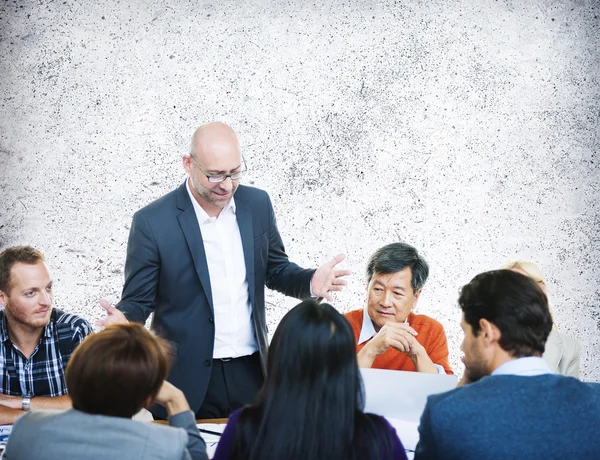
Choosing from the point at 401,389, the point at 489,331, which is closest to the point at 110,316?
the point at 401,389

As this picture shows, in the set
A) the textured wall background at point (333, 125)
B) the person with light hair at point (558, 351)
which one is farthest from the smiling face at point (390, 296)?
the textured wall background at point (333, 125)

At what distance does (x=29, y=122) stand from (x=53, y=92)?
0.20 meters

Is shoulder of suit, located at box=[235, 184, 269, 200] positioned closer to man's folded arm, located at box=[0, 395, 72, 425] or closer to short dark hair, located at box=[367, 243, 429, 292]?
short dark hair, located at box=[367, 243, 429, 292]

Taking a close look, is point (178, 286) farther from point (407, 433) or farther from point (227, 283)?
point (407, 433)

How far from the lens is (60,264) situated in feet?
12.4

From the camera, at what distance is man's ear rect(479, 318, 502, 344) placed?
1.75 metres

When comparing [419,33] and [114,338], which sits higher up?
[419,33]

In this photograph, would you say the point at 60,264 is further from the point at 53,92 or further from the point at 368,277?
the point at 368,277

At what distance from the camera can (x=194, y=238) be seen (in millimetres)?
2688

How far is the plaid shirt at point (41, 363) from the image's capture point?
256 cm

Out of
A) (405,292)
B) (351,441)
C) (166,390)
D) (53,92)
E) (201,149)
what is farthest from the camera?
(53,92)

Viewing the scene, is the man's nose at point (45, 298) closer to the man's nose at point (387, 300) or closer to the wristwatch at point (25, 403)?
the wristwatch at point (25, 403)

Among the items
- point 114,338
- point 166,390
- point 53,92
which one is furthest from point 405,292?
point 53,92

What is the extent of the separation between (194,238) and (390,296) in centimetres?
80
